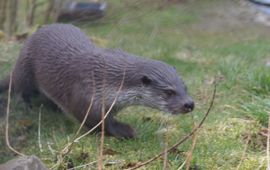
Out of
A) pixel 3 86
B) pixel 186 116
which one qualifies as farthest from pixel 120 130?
pixel 3 86

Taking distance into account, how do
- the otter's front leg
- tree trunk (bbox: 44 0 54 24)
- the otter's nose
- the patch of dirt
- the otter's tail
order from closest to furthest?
the otter's nose → the otter's front leg → the otter's tail → tree trunk (bbox: 44 0 54 24) → the patch of dirt

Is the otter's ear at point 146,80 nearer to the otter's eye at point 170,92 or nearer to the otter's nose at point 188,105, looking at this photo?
the otter's eye at point 170,92

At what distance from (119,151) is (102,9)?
450 centimetres

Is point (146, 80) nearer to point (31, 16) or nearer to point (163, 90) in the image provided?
point (163, 90)

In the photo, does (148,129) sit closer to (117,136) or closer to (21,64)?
(117,136)

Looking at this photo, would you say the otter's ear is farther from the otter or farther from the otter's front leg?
the otter's front leg

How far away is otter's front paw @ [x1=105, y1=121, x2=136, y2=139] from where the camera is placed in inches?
173

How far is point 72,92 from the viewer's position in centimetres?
446

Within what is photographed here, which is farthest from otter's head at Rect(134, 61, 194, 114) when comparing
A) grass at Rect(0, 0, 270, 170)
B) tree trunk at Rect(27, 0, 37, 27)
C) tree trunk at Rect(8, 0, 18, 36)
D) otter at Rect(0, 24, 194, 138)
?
tree trunk at Rect(27, 0, 37, 27)

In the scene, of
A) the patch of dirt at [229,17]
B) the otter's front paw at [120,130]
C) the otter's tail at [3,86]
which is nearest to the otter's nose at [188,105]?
the otter's front paw at [120,130]

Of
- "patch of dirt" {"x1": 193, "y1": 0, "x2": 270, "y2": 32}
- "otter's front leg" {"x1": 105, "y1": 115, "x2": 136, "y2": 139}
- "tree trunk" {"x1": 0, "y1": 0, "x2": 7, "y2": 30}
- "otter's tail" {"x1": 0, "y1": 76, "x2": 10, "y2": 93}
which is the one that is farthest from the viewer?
"patch of dirt" {"x1": 193, "y1": 0, "x2": 270, "y2": 32}

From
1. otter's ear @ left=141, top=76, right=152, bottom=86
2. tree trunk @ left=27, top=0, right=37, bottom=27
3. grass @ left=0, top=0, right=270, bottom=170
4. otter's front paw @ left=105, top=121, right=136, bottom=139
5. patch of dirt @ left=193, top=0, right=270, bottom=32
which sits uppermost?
otter's ear @ left=141, top=76, right=152, bottom=86

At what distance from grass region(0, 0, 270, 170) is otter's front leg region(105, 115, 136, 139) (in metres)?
0.05

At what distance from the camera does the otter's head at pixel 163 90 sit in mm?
4125
